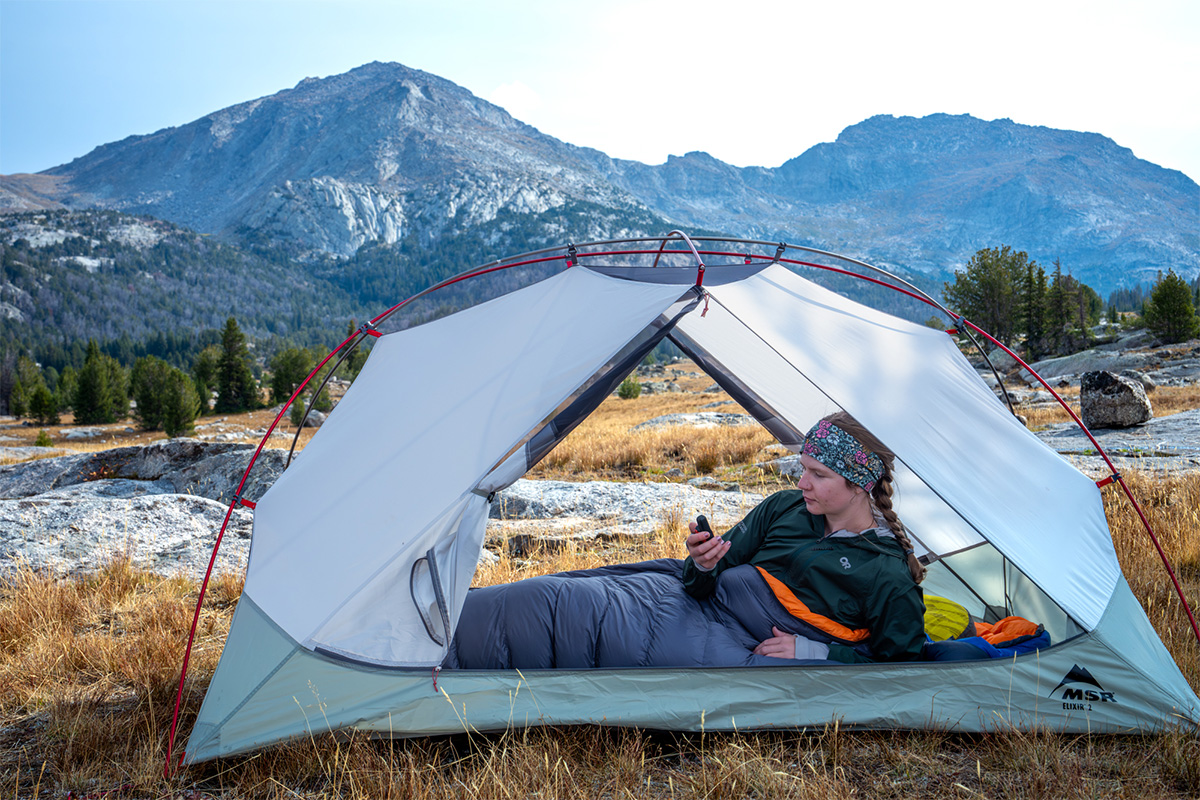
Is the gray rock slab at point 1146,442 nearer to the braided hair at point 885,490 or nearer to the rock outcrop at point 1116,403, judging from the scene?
the rock outcrop at point 1116,403

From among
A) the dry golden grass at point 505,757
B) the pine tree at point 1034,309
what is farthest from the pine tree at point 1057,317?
the dry golden grass at point 505,757

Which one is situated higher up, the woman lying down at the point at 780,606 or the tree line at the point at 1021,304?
the tree line at the point at 1021,304

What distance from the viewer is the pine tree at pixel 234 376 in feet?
151

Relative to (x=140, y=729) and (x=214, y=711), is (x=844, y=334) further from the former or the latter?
(x=140, y=729)

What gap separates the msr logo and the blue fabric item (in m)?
0.16

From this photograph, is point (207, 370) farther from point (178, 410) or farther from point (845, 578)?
point (845, 578)

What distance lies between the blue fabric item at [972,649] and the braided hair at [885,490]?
334 mm

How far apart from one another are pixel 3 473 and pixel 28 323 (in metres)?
176

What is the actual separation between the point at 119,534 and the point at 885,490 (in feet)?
19.4

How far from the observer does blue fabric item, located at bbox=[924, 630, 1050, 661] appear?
3.08 metres

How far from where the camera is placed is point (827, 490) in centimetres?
309

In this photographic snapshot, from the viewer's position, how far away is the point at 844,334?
382cm

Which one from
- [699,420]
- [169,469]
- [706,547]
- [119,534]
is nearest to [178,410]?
[169,469]

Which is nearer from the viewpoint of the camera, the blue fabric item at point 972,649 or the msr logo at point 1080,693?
the msr logo at point 1080,693
